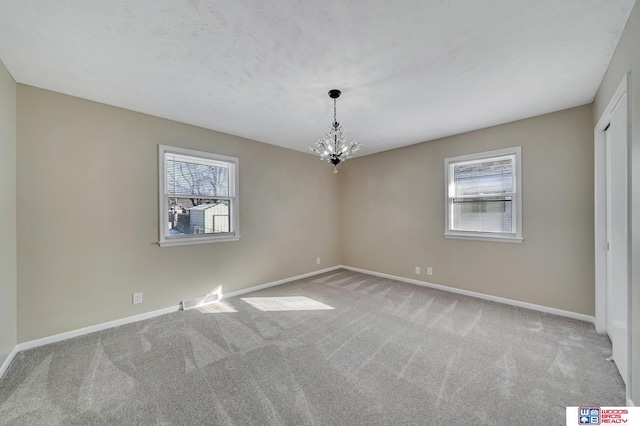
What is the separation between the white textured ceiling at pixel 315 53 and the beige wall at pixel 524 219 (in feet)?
1.65

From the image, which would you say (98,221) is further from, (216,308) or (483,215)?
(483,215)

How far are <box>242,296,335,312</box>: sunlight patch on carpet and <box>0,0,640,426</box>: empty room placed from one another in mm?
50

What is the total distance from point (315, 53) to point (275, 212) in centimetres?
308

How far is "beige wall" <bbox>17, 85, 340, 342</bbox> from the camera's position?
2.52 m

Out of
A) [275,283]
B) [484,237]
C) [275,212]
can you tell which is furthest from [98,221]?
[484,237]

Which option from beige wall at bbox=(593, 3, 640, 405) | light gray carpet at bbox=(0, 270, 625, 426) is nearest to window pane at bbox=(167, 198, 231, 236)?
light gray carpet at bbox=(0, 270, 625, 426)

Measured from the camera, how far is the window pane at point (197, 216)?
139 inches

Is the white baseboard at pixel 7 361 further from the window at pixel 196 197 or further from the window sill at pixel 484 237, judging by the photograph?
the window sill at pixel 484 237

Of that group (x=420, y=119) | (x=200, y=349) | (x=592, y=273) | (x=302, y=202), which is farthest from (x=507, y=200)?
(x=200, y=349)

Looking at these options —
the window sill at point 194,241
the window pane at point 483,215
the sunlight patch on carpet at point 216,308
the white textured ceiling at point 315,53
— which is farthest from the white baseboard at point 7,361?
the window pane at point 483,215

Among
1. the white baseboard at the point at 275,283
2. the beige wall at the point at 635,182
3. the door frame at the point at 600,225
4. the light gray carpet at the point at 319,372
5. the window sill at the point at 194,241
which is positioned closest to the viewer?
the beige wall at the point at 635,182

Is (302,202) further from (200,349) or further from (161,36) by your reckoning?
(161,36)

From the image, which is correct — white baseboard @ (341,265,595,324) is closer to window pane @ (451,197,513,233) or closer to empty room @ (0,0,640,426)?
empty room @ (0,0,640,426)

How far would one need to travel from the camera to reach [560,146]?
3.17 meters
